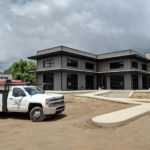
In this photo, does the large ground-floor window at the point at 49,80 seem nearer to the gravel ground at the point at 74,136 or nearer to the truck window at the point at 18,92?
the truck window at the point at 18,92

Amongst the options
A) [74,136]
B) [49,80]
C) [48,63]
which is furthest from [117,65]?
[74,136]

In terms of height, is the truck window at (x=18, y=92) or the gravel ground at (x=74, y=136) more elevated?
the truck window at (x=18, y=92)

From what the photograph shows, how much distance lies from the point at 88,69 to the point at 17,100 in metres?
29.4

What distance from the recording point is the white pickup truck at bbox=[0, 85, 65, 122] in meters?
13.9

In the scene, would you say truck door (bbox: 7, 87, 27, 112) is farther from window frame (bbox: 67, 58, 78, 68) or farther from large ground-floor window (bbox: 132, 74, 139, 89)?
large ground-floor window (bbox: 132, 74, 139, 89)

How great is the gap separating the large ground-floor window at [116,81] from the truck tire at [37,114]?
30.5 meters

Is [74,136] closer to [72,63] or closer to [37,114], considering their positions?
[37,114]

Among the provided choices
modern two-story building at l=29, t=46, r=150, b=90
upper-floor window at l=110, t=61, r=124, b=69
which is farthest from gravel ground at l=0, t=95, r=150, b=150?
upper-floor window at l=110, t=61, r=124, b=69

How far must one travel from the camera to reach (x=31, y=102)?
1423 cm

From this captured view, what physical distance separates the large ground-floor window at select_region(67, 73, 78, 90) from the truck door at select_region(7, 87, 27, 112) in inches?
941

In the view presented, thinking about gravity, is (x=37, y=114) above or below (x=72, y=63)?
below

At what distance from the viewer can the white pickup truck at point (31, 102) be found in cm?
1389

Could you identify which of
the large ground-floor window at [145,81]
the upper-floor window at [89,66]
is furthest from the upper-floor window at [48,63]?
the large ground-floor window at [145,81]

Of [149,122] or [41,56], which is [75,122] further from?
[41,56]
